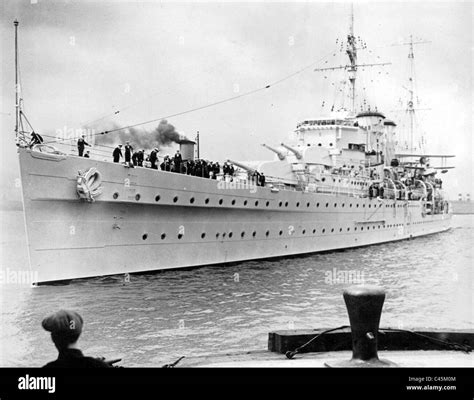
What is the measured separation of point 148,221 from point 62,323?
1249cm

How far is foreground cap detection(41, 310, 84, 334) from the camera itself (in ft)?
11.6

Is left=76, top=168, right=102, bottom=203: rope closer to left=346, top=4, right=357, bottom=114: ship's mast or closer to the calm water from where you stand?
the calm water

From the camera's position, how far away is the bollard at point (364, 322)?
15.0ft

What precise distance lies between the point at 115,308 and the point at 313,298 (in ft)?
16.4

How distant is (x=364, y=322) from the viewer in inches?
181

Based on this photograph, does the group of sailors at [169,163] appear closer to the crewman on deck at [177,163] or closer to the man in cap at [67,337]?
the crewman on deck at [177,163]

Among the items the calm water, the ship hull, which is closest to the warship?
the ship hull

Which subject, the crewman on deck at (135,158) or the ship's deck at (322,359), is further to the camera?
the crewman on deck at (135,158)

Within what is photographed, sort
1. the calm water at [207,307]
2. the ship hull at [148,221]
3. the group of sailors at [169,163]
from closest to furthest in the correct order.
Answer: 1. the calm water at [207,307]
2. the ship hull at [148,221]
3. the group of sailors at [169,163]

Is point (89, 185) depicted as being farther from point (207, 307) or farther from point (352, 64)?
point (352, 64)

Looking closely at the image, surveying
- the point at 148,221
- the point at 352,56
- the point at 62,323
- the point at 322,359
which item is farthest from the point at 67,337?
the point at 352,56

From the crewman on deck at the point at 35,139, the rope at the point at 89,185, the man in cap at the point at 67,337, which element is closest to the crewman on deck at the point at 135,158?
the rope at the point at 89,185
